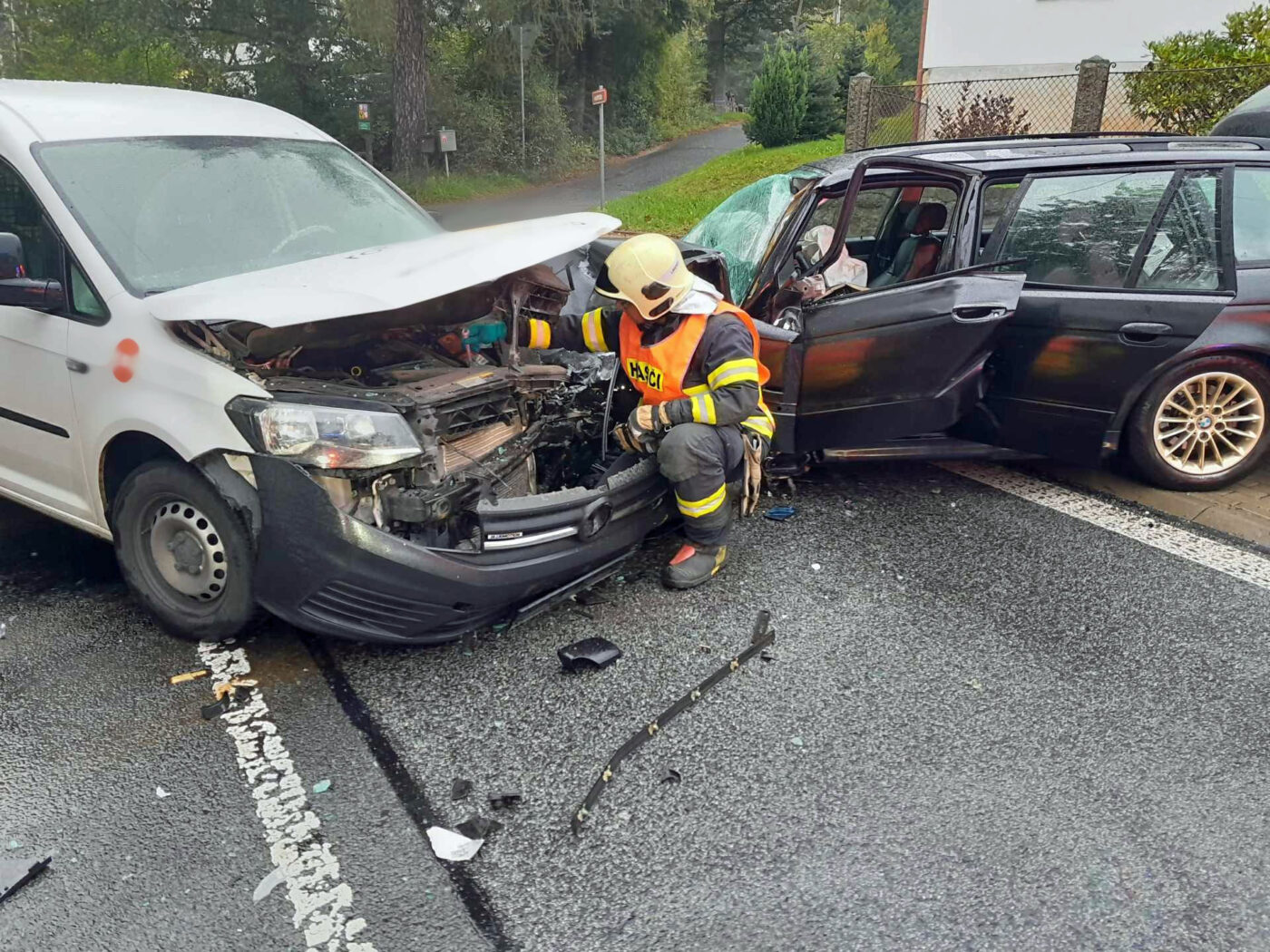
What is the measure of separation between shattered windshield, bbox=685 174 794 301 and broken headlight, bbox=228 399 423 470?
2.68 metres

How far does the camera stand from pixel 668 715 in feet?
10.2

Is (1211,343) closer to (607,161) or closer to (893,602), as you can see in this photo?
(893,602)

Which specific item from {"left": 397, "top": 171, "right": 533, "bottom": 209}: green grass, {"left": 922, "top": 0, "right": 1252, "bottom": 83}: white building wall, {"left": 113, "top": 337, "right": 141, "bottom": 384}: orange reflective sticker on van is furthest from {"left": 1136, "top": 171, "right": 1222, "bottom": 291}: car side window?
{"left": 397, "top": 171, "right": 533, "bottom": 209}: green grass

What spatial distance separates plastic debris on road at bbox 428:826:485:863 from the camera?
2.54 metres

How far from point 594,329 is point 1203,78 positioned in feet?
34.3

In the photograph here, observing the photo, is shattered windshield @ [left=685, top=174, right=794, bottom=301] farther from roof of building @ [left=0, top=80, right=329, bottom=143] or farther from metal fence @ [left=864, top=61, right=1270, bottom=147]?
metal fence @ [left=864, top=61, right=1270, bottom=147]

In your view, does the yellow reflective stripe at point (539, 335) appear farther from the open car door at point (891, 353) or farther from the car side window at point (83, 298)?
the car side window at point (83, 298)

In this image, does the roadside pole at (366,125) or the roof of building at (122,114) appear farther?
the roadside pole at (366,125)

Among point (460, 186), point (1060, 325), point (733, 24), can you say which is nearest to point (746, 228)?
point (1060, 325)

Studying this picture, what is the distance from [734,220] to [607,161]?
78.3 ft

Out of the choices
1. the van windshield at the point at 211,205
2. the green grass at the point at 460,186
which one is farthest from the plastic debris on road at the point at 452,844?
the green grass at the point at 460,186

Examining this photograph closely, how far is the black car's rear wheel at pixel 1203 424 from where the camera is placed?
179 inches

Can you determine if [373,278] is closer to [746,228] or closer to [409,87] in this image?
[746,228]

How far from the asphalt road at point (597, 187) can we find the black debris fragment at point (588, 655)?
10856 millimetres
